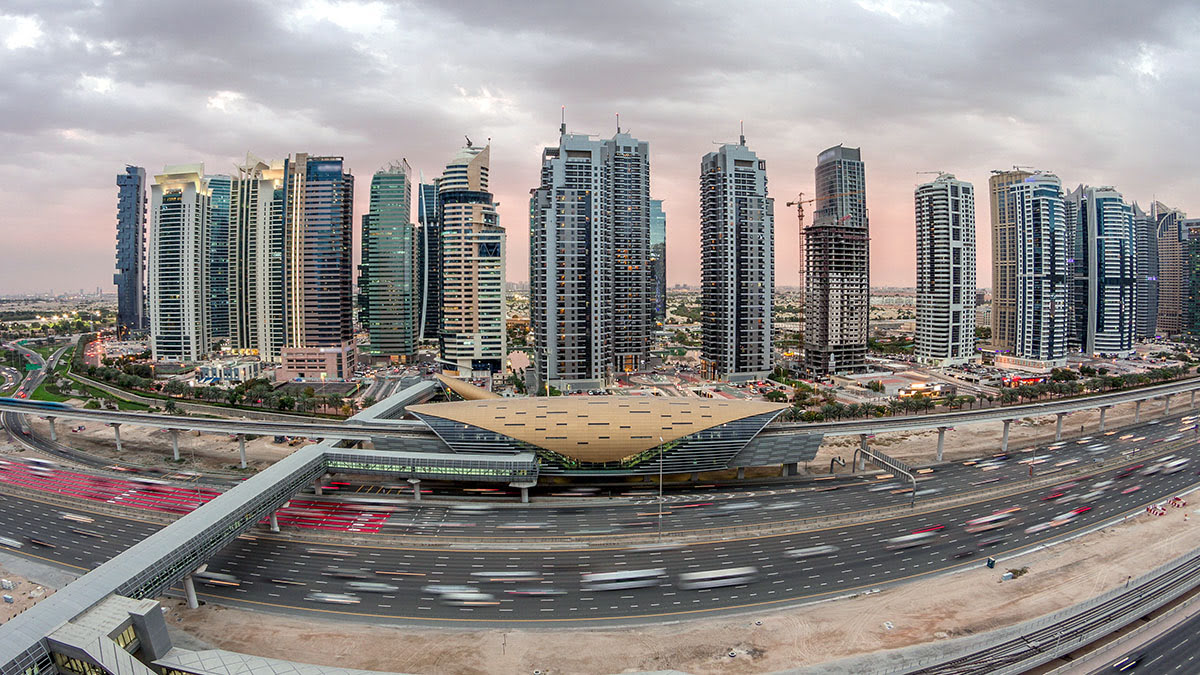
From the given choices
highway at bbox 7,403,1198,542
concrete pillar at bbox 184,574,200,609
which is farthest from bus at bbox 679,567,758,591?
concrete pillar at bbox 184,574,200,609

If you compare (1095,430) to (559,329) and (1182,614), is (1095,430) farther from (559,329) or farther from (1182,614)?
(559,329)

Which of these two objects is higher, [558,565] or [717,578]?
[558,565]

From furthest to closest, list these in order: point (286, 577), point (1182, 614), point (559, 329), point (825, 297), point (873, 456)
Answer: point (825, 297) < point (559, 329) < point (873, 456) < point (286, 577) < point (1182, 614)

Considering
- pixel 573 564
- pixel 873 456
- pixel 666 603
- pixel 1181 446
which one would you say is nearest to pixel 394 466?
pixel 573 564

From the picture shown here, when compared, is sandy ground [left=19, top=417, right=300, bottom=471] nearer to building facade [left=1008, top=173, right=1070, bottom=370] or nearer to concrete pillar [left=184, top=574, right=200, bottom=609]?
concrete pillar [left=184, top=574, right=200, bottom=609]

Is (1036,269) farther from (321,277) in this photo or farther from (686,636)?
(321,277)

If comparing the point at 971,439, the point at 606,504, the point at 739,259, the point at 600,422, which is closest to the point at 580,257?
the point at 739,259
